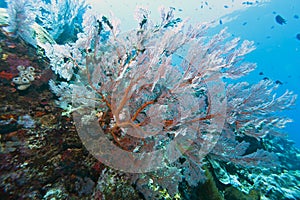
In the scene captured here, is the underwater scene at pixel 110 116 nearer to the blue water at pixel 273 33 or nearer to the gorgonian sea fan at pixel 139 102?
the gorgonian sea fan at pixel 139 102

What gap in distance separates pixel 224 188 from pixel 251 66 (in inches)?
110

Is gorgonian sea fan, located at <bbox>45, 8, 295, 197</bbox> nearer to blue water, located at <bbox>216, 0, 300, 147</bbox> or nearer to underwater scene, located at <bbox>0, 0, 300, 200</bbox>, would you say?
underwater scene, located at <bbox>0, 0, 300, 200</bbox>

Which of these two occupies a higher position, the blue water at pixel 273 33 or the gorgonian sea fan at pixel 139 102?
the blue water at pixel 273 33

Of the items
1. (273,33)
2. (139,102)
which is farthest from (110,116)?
(273,33)

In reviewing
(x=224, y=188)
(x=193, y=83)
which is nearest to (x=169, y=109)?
(x=193, y=83)

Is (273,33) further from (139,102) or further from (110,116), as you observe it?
(110,116)

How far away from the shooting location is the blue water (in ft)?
93.0

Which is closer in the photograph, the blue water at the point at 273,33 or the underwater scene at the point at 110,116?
the underwater scene at the point at 110,116

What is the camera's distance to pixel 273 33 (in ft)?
113

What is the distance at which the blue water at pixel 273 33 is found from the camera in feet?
93.0

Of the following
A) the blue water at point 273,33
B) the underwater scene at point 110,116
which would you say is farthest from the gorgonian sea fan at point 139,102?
the blue water at point 273,33

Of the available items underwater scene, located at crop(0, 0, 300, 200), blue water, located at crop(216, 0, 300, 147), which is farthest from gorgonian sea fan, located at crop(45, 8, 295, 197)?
blue water, located at crop(216, 0, 300, 147)

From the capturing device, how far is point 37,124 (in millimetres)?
2330

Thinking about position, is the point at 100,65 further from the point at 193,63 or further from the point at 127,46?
the point at 193,63
